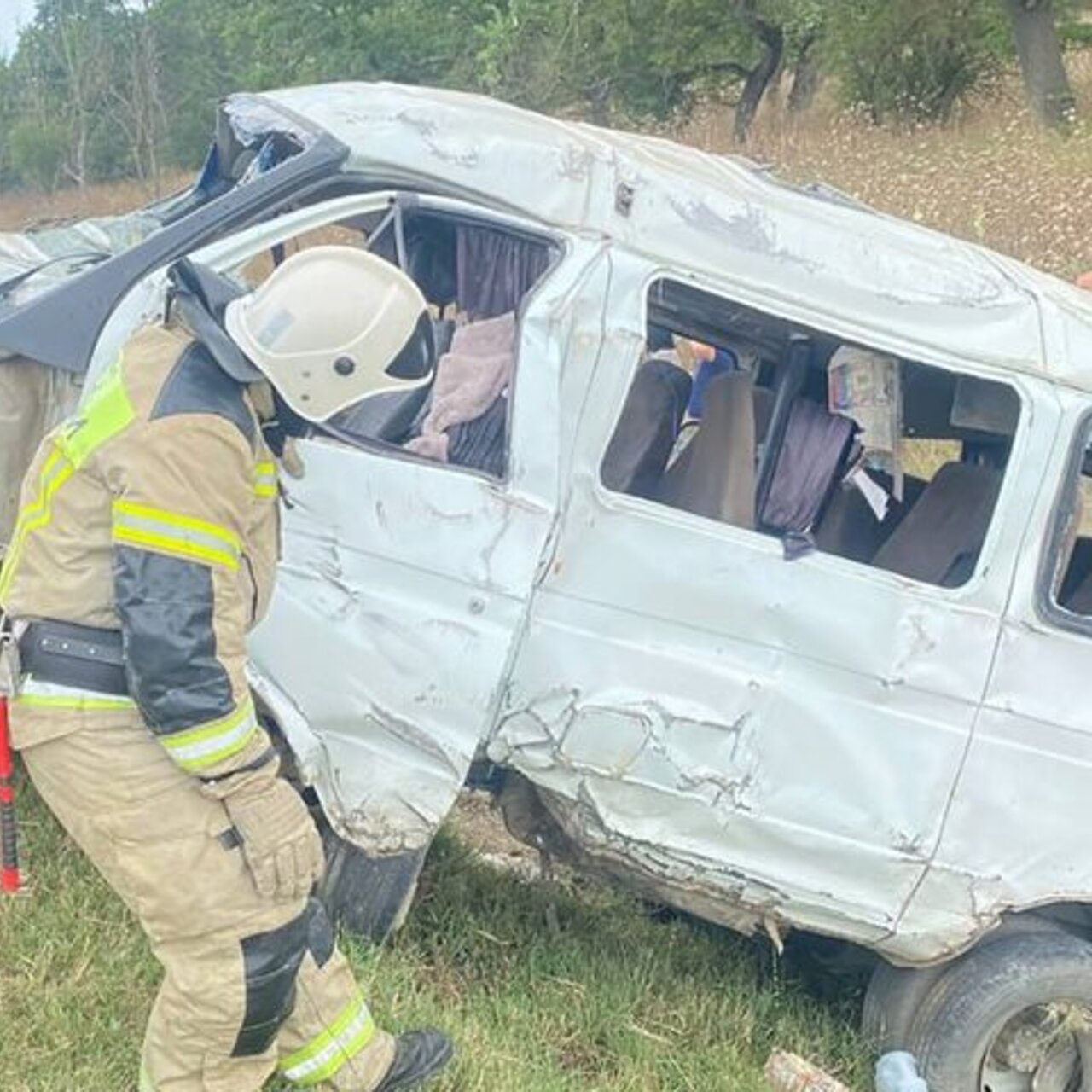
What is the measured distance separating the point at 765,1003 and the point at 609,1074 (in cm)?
66

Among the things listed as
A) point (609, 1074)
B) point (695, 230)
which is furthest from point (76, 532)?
point (609, 1074)

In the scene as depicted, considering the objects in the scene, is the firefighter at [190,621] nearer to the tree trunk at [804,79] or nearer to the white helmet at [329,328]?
the white helmet at [329,328]

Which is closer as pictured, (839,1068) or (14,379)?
(14,379)

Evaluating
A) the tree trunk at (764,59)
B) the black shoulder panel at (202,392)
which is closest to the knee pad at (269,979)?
the black shoulder panel at (202,392)

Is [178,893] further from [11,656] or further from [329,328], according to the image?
[329,328]

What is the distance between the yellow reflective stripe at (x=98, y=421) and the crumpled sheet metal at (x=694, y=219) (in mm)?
1035

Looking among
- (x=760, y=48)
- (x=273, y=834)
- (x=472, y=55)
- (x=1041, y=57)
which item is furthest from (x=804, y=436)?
(x=472, y=55)

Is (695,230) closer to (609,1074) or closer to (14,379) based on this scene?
(14,379)

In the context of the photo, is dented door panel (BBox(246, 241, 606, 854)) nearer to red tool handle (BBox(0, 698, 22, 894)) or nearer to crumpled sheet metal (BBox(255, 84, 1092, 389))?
crumpled sheet metal (BBox(255, 84, 1092, 389))

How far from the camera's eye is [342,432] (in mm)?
3611

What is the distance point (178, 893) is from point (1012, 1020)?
233 cm

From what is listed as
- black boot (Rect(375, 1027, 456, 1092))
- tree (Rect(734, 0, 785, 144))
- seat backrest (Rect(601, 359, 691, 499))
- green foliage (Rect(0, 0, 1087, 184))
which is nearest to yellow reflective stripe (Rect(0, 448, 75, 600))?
black boot (Rect(375, 1027, 456, 1092))

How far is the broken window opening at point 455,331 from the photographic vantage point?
3.74m

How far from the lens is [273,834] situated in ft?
9.96
